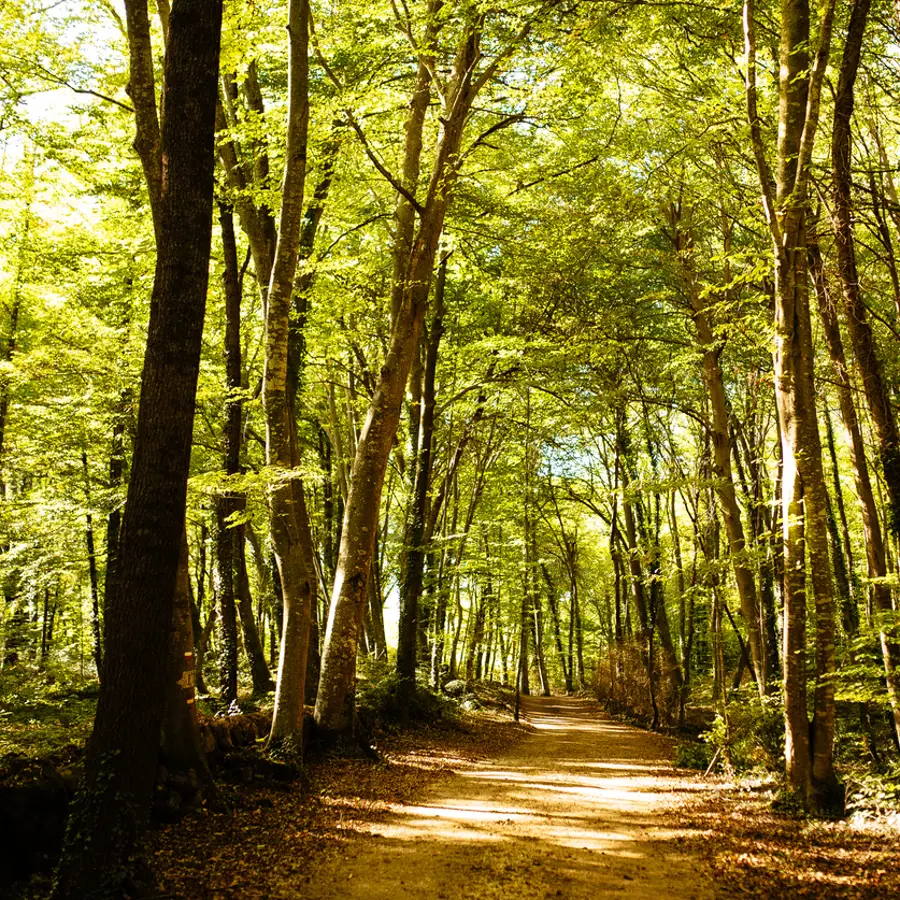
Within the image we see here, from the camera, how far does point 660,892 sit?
A: 18.0 feet

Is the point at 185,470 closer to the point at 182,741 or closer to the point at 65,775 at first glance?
the point at 65,775

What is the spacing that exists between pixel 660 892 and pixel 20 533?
14.7 m

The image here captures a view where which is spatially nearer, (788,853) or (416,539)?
(788,853)

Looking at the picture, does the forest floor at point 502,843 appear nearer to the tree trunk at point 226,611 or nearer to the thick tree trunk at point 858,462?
the thick tree trunk at point 858,462

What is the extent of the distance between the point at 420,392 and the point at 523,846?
1147cm

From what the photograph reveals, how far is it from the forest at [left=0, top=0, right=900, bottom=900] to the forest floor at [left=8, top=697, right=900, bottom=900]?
0.06 m

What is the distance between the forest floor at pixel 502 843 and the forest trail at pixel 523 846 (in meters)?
0.02

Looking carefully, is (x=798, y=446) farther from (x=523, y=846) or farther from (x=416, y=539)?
(x=416, y=539)

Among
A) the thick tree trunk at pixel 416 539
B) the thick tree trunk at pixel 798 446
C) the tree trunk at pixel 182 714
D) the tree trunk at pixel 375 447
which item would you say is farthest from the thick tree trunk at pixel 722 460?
the tree trunk at pixel 182 714

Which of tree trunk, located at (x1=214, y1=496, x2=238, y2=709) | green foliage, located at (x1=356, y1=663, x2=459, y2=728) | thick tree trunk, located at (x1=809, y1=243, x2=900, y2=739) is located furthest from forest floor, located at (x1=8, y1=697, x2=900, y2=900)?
tree trunk, located at (x1=214, y1=496, x2=238, y2=709)

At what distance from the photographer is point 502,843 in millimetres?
6668

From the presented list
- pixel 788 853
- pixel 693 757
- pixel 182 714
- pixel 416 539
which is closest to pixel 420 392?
pixel 416 539

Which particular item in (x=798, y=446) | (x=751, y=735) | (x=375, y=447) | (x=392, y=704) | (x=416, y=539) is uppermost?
(x=375, y=447)

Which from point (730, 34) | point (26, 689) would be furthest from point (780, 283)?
point (26, 689)
